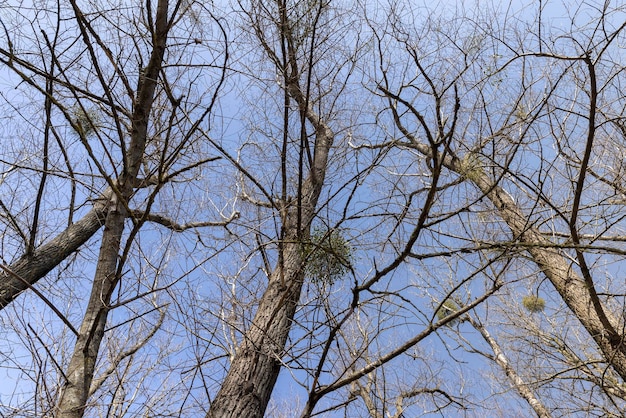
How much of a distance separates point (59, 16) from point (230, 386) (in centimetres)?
202

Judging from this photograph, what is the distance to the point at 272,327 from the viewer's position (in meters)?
2.84

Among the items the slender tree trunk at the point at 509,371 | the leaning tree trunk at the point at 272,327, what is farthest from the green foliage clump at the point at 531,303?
the leaning tree trunk at the point at 272,327

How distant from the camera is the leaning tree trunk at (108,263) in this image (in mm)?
1679

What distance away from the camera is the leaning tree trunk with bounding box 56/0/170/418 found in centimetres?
168

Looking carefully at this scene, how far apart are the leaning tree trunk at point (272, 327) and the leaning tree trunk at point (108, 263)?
760 mm

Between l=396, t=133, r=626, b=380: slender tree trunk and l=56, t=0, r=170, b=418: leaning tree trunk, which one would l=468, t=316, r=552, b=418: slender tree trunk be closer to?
l=396, t=133, r=626, b=380: slender tree trunk

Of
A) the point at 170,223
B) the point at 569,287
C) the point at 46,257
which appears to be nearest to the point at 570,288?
the point at 569,287

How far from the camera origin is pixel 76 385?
66.1 inches

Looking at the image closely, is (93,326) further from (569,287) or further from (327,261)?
(569,287)

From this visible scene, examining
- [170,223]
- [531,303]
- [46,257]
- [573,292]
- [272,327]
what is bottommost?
[272,327]

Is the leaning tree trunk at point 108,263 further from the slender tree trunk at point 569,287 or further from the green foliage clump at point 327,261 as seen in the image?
the slender tree trunk at point 569,287

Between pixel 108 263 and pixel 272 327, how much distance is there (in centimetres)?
119

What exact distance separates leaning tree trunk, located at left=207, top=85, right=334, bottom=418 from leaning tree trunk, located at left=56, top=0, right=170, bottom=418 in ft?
2.49

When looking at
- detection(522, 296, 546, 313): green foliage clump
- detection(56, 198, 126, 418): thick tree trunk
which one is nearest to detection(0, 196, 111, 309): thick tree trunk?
detection(56, 198, 126, 418): thick tree trunk
